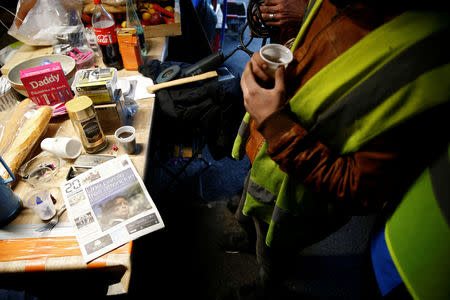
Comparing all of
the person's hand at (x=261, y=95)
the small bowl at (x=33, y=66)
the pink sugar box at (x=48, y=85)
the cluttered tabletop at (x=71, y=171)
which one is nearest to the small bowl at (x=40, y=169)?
the cluttered tabletop at (x=71, y=171)

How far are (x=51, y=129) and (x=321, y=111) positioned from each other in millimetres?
1311

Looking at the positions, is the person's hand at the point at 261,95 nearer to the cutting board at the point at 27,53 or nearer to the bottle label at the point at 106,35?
the bottle label at the point at 106,35

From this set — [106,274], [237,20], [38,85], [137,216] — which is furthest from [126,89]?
[237,20]

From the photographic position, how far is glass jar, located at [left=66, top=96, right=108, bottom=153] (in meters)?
1.01

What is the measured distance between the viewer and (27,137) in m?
1.11

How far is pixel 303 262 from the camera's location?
5.91ft

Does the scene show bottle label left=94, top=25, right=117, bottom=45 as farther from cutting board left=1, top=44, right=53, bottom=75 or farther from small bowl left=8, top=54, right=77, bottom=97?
cutting board left=1, top=44, right=53, bottom=75

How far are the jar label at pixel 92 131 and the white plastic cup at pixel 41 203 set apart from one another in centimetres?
27

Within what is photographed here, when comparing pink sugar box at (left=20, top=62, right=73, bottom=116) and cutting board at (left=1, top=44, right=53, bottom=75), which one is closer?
pink sugar box at (left=20, top=62, right=73, bottom=116)

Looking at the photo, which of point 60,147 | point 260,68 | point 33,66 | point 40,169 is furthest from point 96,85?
point 260,68

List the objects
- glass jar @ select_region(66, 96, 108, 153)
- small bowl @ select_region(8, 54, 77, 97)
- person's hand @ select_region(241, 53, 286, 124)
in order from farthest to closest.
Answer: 1. small bowl @ select_region(8, 54, 77, 97)
2. glass jar @ select_region(66, 96, 108, 153)
3. person's hand @ select_region(241, 53, 286, 124)

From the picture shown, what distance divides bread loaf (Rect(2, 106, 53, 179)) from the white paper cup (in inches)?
42.9

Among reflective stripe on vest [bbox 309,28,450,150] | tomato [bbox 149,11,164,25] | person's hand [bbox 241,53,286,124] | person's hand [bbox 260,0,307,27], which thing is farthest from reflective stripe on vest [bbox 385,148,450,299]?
tomato [bbox 149,11,164,25]

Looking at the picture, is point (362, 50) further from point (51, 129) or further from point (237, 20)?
point (237, 20)
